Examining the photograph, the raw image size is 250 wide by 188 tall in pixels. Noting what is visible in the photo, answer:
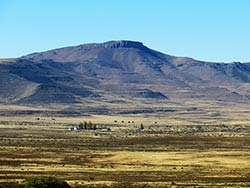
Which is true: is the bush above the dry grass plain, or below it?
above

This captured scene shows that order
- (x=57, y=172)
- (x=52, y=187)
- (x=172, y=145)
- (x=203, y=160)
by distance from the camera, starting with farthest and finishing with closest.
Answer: (x=172, y=145), (x=203, y=160), (x=57, y=172), (x=52, y=187)

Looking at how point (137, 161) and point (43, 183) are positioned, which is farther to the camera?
point (137, 161)

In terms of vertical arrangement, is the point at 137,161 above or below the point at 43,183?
below

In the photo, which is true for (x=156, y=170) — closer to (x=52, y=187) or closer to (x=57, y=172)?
(x=57, y=172)

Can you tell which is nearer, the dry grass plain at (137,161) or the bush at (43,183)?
the bush at (43,183)

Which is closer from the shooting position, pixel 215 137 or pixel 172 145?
pixel 172 145

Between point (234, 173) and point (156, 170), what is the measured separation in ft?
28.1

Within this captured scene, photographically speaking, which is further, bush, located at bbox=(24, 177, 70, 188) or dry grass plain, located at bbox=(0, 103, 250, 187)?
dry grass plain, located at bbox=(0, 103, 250, 187)

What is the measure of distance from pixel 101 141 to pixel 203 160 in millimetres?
41237

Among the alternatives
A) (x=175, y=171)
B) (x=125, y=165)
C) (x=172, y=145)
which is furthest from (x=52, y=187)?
(x=172, y=145)

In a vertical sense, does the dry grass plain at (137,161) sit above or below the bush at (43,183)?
below

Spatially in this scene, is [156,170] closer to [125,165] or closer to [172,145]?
[125,165]

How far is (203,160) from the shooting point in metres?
81.3

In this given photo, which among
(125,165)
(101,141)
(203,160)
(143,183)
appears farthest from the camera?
(101,141)
